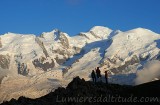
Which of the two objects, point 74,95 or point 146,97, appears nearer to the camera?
point 146,97

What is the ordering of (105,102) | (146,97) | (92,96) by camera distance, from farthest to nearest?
(92,96) < (105,102) < (146,97)

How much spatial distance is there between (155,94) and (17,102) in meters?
27.1

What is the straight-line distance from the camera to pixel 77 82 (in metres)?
88.2

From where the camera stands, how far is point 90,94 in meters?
82.7

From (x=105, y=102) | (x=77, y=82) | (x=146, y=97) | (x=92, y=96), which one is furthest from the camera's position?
(x=77, y=82)

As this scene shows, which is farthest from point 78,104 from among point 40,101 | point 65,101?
point 40,101

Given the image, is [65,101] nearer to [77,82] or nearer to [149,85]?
[77,82]

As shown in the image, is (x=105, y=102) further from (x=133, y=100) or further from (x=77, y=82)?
(x=77, y=82)

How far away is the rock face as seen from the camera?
74312 millimetres

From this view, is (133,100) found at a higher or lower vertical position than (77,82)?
lower

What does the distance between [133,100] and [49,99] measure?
61.9 feet

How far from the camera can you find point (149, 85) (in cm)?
7831

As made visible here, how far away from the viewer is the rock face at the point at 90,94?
74.3 meters

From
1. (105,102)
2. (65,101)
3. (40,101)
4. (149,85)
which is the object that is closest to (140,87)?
(149,85)
